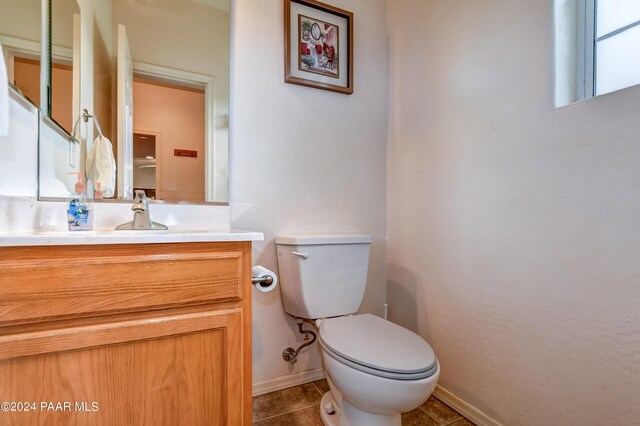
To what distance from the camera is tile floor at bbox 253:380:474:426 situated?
4.24ft

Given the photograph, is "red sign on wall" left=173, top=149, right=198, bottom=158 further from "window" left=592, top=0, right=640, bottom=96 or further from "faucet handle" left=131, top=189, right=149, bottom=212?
"window" left=592, top=0, right=640, bottom=96

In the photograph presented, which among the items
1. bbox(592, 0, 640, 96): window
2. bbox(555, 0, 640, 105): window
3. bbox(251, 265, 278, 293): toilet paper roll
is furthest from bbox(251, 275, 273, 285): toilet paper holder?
bbox(592, 0, 640, 96): window

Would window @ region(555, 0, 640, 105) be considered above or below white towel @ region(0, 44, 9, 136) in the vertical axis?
above

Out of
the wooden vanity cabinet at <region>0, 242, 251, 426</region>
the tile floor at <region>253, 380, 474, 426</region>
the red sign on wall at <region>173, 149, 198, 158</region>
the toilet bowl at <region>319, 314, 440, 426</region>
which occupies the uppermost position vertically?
the red sign on wall at <region>173, 149, 198, 158</region>

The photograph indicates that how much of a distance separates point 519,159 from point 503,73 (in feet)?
1.16

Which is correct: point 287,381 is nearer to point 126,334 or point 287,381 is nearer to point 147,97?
point 126,334

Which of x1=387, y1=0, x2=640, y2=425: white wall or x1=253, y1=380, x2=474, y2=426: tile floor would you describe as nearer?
x1=387, y1=0, x2=640, y2=425: white wall

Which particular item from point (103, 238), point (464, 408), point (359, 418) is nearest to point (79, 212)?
Result: point (103, 238)

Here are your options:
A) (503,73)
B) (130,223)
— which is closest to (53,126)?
(130,223)

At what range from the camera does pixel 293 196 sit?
1.56 metres

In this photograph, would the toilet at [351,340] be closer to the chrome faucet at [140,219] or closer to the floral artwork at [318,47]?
the chrome faucet at [140,219]

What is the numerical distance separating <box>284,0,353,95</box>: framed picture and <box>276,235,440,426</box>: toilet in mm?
843

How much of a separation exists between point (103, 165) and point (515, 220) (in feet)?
5.28

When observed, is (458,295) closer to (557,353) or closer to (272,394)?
(557,353)
